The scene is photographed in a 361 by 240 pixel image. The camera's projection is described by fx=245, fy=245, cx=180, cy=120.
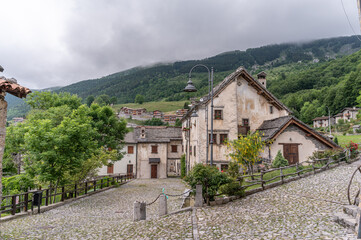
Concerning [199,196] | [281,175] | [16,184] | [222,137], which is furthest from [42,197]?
[222,137]

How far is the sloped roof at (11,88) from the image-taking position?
648 cm

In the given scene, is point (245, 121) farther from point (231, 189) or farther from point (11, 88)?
point (11, 88)

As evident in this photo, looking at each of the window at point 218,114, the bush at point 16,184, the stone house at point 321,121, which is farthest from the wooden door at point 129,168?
the stone house at point 321,121

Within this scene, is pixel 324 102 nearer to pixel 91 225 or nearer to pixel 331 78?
pixel 331 78

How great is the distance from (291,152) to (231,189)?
1232 centimetres

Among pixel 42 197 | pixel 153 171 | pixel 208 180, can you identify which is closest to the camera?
pixel 208 180

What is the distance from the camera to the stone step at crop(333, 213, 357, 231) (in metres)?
7.09

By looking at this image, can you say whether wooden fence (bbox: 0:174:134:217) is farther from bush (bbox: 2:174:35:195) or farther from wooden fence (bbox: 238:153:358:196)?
wooden fence (bbox: 238:153:358:196)

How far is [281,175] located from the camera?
1570cm

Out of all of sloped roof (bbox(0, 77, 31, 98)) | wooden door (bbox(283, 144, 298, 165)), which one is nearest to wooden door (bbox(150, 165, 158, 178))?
wooden door (bbox(283, 144, 298, 165))

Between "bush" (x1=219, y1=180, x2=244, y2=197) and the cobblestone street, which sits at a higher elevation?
"bush" (x1=219, y1=180, x2=244, y2=197)

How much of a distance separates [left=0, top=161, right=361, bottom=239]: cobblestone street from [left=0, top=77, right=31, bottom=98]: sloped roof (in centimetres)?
543

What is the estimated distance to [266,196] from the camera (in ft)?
43.3

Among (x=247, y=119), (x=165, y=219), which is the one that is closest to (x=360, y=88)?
(x=247, y=119)
